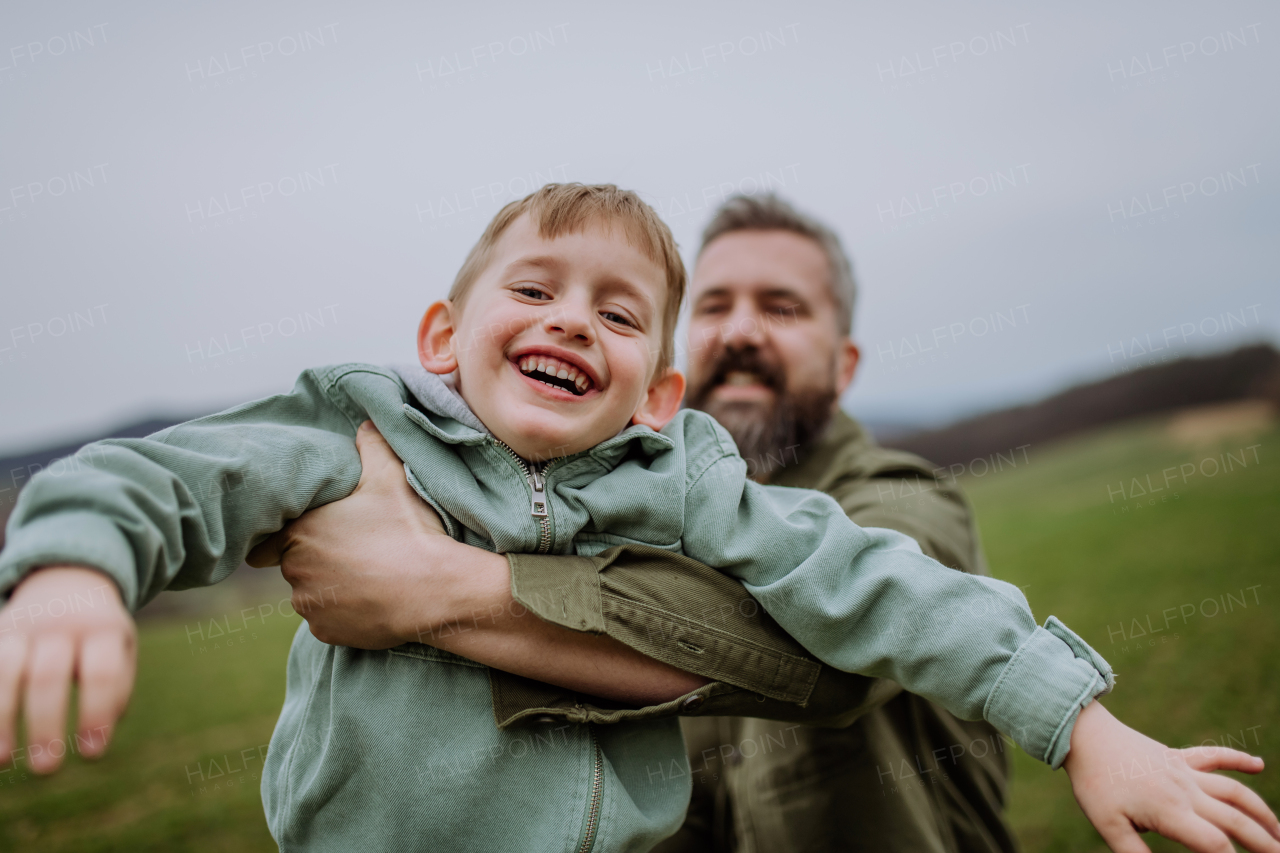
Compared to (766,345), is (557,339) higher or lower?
higher

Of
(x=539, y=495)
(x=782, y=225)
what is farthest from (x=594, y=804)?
(x=782, y=225)

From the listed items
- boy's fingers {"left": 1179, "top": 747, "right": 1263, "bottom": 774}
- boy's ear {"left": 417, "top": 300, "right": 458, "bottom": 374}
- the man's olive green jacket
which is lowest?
the man's olive green jacket

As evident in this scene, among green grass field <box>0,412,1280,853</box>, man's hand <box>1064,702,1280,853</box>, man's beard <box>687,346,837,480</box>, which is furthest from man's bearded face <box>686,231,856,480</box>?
green grass field <box>0,412,1280,853</box>

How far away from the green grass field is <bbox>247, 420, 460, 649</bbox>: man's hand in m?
1.76

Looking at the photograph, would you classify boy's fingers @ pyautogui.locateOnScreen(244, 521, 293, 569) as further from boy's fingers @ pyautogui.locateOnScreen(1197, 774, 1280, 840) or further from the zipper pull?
boy's fingers @ pyautogui.locateOnScreen(1197, 774, 1280, 840)

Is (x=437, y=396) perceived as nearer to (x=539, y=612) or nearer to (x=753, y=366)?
(x=539, y=612)

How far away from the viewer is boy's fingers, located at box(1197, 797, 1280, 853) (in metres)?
1.34

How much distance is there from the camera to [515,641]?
1.67 meters

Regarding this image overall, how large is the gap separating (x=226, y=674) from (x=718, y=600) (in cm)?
1210

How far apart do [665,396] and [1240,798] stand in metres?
1.48

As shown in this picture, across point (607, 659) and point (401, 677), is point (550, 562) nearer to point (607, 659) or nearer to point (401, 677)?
point (607, 659)

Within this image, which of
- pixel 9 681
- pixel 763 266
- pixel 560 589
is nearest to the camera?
pixel 9 681

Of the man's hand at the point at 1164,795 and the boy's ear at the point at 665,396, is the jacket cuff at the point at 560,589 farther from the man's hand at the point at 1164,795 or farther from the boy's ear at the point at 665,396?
the man's hand at the point at 1164,795

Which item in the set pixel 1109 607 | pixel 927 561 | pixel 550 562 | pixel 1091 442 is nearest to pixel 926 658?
pixel 927 561
